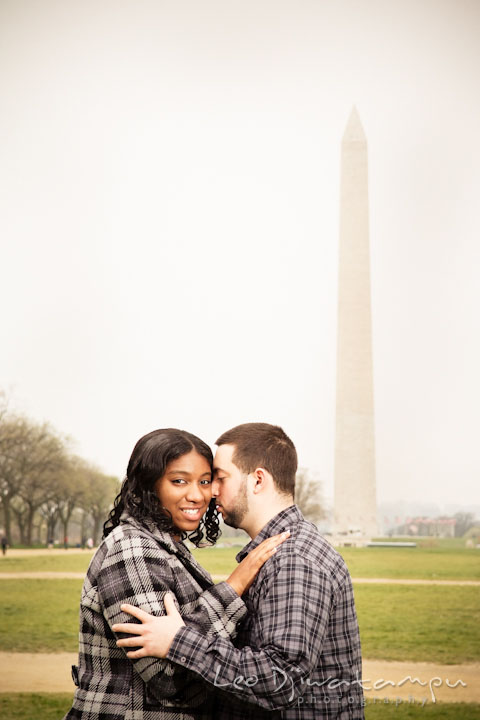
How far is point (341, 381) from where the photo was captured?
15281mm

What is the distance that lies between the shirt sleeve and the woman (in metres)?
0.09

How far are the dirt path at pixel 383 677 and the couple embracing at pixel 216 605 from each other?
755 cm

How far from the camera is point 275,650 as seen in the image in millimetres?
2031

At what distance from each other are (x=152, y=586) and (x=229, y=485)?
1.39 feet

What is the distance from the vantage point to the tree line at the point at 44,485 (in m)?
14.4

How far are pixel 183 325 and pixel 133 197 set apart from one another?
8.85 feet

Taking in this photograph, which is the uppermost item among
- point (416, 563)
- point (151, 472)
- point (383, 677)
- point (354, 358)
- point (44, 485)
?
point (354, 358)

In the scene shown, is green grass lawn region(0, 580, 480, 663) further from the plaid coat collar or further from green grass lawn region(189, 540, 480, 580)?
the plaid coat collar

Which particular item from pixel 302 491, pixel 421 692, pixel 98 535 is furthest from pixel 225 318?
pixel 421 692

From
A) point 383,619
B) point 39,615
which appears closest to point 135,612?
point 383,619

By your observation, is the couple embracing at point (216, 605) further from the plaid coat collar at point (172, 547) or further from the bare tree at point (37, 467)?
the bare tree at point (37, 467)

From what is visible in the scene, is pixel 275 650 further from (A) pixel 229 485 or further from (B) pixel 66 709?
(B) pixel 66 709

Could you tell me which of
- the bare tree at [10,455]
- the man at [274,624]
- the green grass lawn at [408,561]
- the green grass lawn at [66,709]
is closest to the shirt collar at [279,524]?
the man at [274,624]

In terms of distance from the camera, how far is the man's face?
246cm
